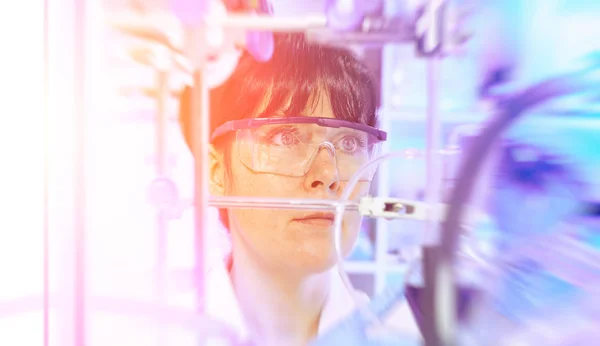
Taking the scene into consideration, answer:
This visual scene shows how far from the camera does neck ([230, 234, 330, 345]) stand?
89 centimetres

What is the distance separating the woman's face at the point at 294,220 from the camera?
81cm

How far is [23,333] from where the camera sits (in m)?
0.78

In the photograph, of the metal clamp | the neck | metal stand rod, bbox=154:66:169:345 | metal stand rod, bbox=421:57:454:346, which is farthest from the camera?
the neck

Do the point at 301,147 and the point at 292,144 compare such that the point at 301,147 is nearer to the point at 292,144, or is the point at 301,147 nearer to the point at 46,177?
the point at 292,144

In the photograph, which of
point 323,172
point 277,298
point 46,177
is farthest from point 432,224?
point 46,177

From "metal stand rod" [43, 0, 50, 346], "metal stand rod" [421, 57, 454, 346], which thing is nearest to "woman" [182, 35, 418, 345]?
"metal stand rod" [421, 57, 454, 346]

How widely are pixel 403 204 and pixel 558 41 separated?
0.45 m

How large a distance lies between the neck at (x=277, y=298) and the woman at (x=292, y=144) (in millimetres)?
25

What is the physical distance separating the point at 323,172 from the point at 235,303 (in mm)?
338

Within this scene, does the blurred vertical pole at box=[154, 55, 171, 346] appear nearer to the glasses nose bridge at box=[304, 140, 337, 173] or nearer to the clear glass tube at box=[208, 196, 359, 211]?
the clear glass tube at box=[208, 196, 359, 211]

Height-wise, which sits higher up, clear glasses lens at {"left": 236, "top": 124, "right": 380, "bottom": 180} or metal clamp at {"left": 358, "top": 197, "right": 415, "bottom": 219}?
clear glasses lens at {"left": 236, "top": 124, "right": 380, "bottom": 180}

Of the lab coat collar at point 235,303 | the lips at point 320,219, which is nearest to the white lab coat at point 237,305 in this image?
the lab coat collar at point 235,303

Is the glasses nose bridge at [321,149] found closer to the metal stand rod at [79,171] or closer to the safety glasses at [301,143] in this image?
the safety glasses at [301,143]

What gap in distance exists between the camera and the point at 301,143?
2.66 ft
